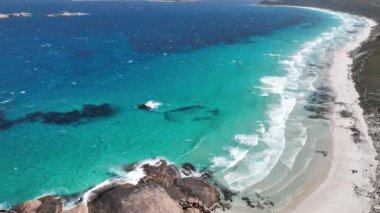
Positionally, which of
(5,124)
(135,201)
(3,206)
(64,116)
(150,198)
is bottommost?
(5,124)

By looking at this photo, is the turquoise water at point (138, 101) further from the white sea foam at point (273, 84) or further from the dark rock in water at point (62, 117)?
the dark rock in water at point (62, 117)

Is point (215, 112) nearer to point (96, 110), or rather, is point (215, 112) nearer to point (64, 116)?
point (96, 110)

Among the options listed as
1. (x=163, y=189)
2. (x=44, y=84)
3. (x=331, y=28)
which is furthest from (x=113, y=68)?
(x=331, y=28)

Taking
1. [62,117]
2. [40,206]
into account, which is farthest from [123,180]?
[62,117]

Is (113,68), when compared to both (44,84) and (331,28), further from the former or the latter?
(331,28)

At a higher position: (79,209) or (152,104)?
(79,209)

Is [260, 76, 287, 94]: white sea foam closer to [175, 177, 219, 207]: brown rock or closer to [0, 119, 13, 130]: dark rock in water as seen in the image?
[175, 177, 219, 207]: brown rock
